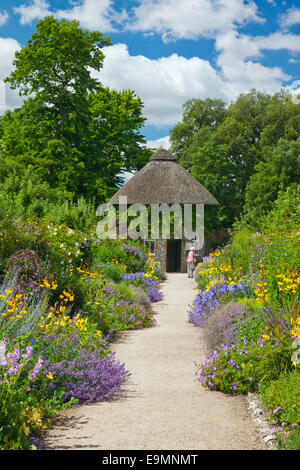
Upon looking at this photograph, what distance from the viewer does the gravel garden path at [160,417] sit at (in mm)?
4309

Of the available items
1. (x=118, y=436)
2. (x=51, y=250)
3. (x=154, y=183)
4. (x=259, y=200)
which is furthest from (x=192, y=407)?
(x=259, y=200)

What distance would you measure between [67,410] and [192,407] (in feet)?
4.42

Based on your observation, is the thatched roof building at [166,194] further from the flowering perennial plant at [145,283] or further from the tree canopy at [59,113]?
the flowering perennial plant at [145,283]

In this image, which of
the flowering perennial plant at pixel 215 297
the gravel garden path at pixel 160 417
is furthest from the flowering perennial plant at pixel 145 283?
the gravel garden path at pixel 160 417

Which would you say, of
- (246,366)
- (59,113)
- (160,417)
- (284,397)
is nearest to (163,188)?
(59,113)

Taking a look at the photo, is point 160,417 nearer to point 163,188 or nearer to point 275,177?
point 163,188

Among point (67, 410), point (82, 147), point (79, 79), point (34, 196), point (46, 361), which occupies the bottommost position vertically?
point (67, 410)

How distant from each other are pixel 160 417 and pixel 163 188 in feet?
71.5

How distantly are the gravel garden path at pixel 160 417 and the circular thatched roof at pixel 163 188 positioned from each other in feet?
61.2

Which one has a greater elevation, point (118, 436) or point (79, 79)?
point (79, 79)

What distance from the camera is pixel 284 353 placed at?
18.2ft

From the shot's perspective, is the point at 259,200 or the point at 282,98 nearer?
the point at 259,200

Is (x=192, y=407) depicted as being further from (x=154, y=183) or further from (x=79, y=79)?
(x=79, y=79)
